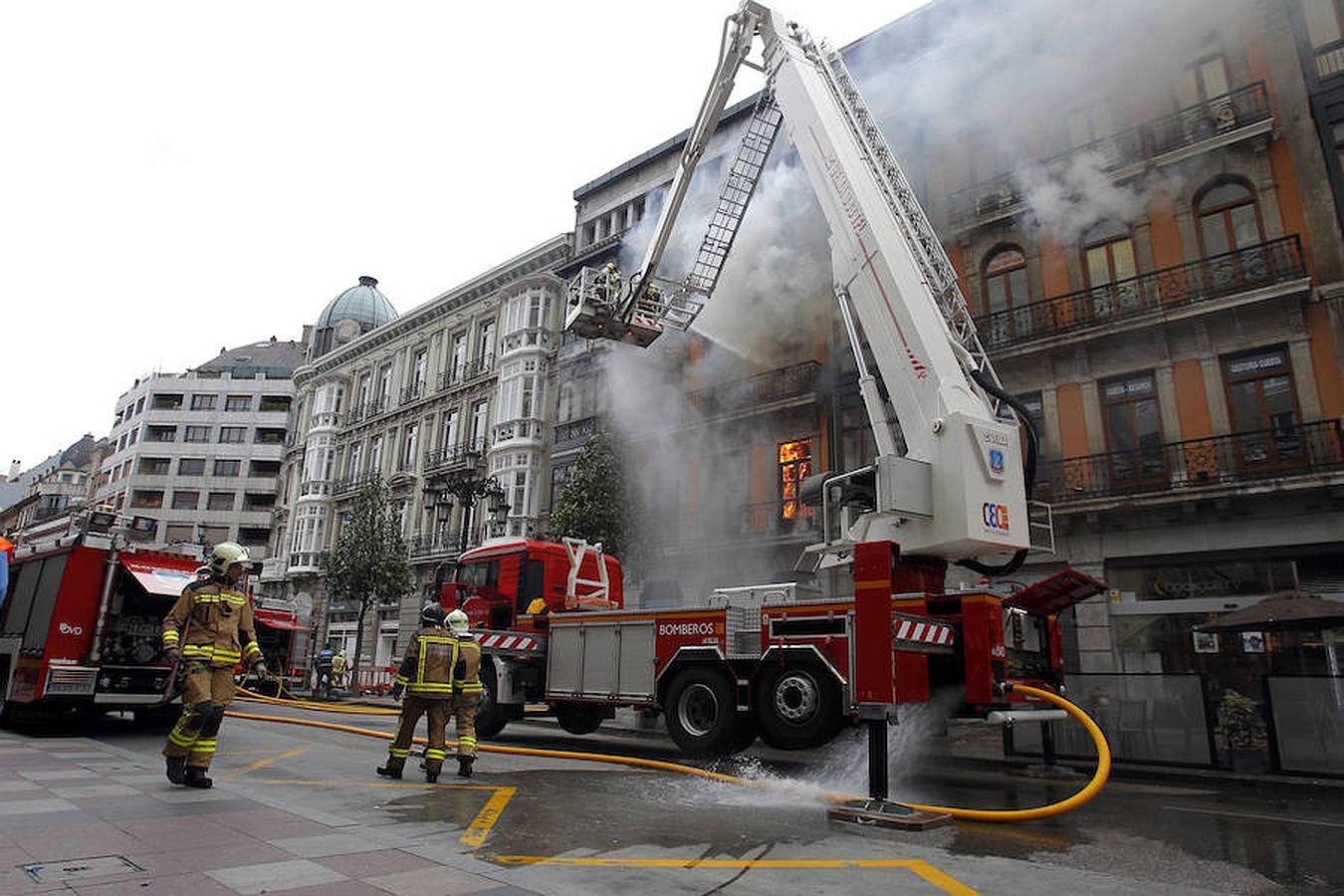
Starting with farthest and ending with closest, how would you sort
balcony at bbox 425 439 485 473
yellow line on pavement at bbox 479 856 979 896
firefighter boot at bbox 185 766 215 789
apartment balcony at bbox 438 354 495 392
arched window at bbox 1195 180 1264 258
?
apartment balcony at bbox 438 354 495 392 → balcony at bbox 425 439 485 473 → arched window at bbox 1195 180 1264 258 → firefighter boot at bbox 185 766 215 789 → yellow line on pavement at bbox 479 856 979 896

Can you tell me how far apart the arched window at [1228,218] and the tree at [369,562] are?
79.0ft

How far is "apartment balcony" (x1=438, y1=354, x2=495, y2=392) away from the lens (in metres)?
33.1

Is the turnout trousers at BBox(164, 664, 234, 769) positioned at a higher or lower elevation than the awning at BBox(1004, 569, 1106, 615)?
lower

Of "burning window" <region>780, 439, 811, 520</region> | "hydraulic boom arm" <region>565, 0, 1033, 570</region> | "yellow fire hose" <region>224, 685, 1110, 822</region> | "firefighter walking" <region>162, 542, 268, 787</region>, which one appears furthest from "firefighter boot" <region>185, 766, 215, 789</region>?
"burning window" <region>780, 439, 811, 520</region>

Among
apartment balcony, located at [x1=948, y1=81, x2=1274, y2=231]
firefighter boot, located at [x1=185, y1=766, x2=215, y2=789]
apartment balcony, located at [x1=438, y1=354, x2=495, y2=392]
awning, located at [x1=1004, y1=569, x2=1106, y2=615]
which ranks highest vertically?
apartment balcony, located at [x1=438, y1=354, x2=495, y2=392]

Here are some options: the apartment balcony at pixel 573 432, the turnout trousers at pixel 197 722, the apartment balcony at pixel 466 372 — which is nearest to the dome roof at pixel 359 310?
the apartment balcony at pixel 466 372

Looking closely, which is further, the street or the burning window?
the burning window

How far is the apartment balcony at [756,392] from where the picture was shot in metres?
19.7

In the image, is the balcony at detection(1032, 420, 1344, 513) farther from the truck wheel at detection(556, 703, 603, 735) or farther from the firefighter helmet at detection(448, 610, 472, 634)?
the firefighter helmet at detection(448, 610, 472, 634)

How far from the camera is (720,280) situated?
19.0 meters

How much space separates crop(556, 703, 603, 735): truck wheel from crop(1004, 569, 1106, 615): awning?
21.1ft

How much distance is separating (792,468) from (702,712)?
436 inches

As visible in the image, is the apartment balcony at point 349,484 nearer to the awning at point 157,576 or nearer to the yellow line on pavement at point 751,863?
the awning at point 157,576

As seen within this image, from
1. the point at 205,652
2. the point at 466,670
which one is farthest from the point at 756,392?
the point at 205,652
